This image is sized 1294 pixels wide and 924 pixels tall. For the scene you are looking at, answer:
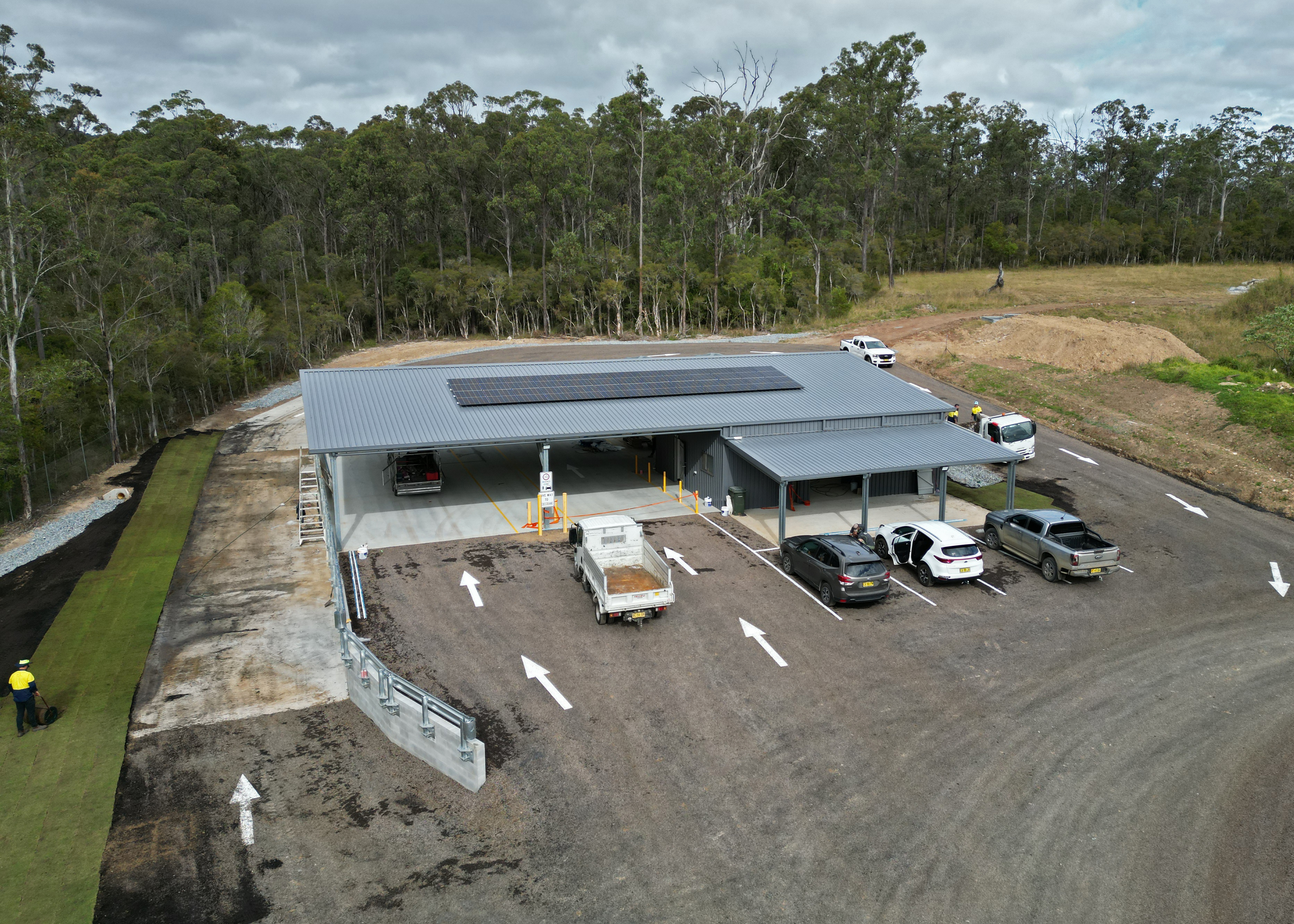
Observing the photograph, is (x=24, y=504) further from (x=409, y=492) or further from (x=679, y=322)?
(x=679, y=322)

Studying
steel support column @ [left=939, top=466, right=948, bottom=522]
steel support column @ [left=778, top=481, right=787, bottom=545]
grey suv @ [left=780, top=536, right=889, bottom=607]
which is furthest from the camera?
steel support column @ [left=939, top=466, right=948, bottom=522]

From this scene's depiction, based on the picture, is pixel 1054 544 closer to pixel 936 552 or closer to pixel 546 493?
pixel 936 552

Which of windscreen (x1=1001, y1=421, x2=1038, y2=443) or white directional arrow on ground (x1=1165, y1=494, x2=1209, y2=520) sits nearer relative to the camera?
white directional arrow on ground (x1=1165, y1=494, x2=1209, y2=520)

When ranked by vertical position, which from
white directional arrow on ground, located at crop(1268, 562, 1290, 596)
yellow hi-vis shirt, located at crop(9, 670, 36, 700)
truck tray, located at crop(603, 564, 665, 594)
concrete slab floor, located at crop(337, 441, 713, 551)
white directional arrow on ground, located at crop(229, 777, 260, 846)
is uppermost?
truck tray, located at crop(603, 564, 665, 594)

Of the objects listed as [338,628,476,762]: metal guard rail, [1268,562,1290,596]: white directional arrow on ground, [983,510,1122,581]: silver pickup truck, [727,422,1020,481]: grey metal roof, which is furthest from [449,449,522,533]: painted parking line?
[1268,562,1290,596]: white directional arrow on ground

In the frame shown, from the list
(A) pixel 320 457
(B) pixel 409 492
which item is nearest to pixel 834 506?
(B) pixel 409 492

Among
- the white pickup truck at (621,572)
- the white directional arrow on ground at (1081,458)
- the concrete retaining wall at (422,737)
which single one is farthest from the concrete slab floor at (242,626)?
the white directional arrow on ground at (1081,458)

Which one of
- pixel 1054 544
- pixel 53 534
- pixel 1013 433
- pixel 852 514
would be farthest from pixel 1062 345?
pixel 53 534

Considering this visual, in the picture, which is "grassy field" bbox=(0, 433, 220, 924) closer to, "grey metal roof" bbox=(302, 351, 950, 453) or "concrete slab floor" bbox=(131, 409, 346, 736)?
"concrete slab floor" bbox=(131, 409, 346, 736)
